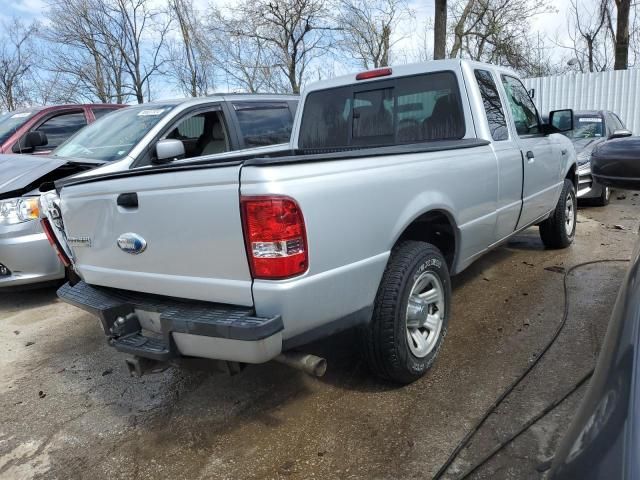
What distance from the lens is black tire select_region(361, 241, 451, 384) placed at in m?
2.71

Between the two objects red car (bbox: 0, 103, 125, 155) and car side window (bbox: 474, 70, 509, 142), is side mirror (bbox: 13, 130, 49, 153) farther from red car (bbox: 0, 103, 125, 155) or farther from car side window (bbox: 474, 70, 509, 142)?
car side window (bbox: 474, 70, 509, 142)

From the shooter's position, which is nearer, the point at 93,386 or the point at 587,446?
the point at 587,446

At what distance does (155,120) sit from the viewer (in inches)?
194

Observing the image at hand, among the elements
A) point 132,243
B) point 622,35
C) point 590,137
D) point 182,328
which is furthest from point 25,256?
point 622,35

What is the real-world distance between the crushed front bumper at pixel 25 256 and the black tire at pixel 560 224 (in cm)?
520

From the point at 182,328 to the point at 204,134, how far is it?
3.83m

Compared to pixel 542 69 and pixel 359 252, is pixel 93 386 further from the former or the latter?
pixel 542 69

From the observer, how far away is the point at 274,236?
211cm

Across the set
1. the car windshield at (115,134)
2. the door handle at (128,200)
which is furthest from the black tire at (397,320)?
the car windshield at (115,134)

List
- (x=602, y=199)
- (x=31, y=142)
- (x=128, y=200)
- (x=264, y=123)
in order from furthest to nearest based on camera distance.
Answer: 1. (x=602, y=199)
2. (x=31, y=142)
3. (x=264, y=123)
4. (x=128, y=200)

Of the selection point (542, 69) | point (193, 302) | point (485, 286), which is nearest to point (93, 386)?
point (193, 302)

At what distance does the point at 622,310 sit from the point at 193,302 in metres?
1.83

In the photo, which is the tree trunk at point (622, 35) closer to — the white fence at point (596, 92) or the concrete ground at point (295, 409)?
the white fence at point (596, 92)

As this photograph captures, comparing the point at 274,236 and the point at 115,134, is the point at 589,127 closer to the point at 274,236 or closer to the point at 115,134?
the point at 115,134
